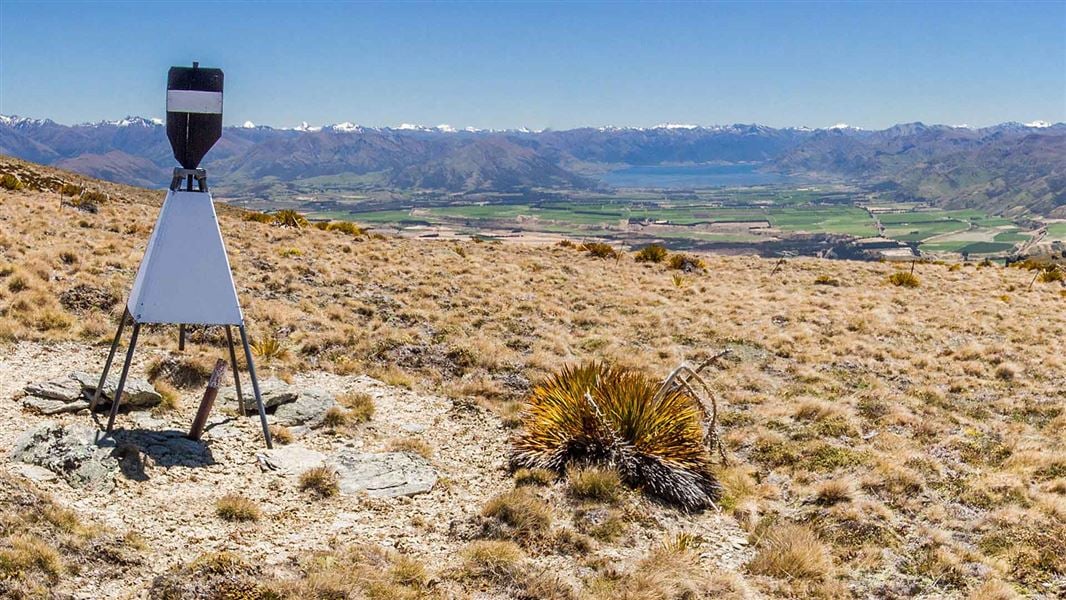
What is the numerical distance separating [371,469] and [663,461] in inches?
133

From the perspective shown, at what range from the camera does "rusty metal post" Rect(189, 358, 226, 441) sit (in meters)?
7.48

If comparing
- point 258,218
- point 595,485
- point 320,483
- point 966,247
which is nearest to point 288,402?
point 320,483

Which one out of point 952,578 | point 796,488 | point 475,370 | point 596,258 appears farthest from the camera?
point 596,258

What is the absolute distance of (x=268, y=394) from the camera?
9430 mm

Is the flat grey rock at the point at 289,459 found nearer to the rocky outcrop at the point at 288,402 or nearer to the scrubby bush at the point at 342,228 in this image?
the rocky outcrop at the point at 288,402

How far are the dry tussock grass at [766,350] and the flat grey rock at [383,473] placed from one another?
2.90 m

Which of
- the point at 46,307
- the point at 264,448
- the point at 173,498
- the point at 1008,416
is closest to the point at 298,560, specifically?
the point at 173,498

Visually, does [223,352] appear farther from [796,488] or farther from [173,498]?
[796,488]

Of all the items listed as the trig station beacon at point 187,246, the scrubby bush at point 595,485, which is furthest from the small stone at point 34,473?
the scrubby bush at point 595,485

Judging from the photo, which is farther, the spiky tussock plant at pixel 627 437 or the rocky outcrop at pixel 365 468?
the spiky tussock plant at pixel 627 437

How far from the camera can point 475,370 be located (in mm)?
12500

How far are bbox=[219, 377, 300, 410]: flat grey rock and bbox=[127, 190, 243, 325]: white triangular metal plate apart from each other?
7.12 feet

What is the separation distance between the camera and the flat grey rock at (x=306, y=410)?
9.09 meters

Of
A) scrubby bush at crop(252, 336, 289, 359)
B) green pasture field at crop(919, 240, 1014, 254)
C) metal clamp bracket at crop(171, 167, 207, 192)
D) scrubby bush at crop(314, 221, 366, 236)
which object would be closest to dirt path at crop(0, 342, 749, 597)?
scrubby bush at crop(252, 336, 289, 359)
